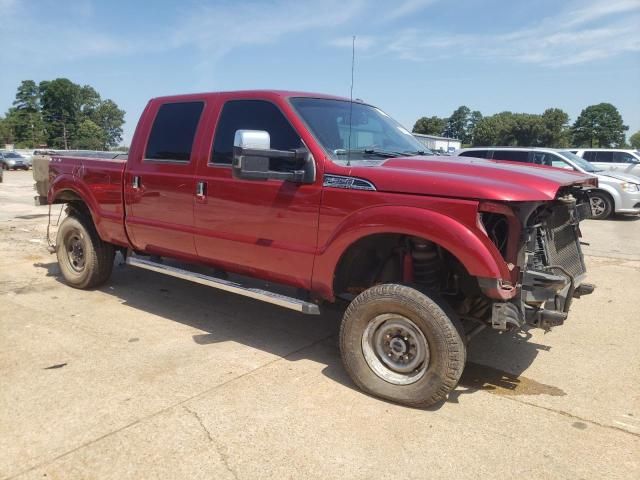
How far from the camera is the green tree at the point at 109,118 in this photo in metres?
117

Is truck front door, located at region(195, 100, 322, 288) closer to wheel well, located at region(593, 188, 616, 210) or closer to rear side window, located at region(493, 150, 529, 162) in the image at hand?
rear side window, located at region(493, 150, 529, 162)

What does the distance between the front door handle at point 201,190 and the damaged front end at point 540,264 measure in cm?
229

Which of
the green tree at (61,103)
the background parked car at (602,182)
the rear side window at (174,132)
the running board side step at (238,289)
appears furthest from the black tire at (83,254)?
the green tree at (61,103)

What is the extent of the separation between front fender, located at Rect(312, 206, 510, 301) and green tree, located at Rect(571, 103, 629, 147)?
11122 cm

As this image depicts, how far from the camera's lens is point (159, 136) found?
4.88 m

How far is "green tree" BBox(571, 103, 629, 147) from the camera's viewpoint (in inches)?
4075

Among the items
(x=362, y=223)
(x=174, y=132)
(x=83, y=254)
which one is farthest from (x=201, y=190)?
(x=83, y=254)

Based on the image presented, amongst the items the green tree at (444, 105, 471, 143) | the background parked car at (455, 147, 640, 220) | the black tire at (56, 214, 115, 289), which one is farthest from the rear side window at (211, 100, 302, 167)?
the green tree at (444, 105, 471, 143)

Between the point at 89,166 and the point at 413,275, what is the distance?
3706mm

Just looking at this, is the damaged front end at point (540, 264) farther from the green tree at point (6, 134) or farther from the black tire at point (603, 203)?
the green tree at point (6, 134)

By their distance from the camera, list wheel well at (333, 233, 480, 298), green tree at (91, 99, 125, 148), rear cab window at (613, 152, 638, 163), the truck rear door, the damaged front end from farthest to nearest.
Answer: green tree at (91, 99, 125, 148) < rear cab window at (613, 152, 638, 163) < the truck rear door < wheel well at (333, 233, 480, 298) < the damaged front end

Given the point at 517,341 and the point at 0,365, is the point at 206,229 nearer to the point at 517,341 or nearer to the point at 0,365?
the point at 0,365

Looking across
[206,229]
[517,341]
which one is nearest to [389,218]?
[206,229]

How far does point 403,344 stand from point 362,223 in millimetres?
850
